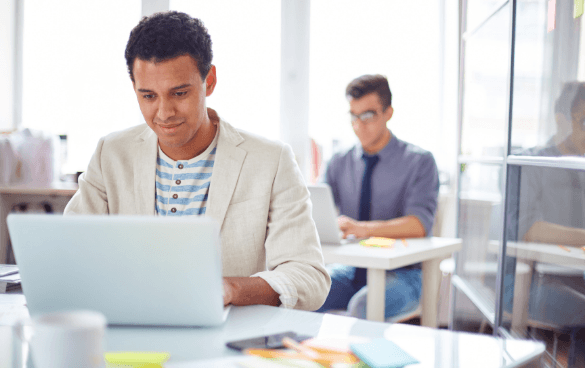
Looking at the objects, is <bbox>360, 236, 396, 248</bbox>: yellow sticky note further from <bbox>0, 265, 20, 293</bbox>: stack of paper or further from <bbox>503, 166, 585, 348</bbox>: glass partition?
<bbox>0, 265, 20, 293</bbox>: stack of paper

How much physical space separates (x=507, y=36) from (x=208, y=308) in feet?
6.26

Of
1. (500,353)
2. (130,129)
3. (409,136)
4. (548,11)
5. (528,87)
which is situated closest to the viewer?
(500,353)

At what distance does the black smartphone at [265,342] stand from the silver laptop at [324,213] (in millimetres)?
1176

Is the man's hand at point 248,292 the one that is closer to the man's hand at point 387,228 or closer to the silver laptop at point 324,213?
the silver laptop at point 324,213

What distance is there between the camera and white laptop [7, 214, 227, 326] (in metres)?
0.74

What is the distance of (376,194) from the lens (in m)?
2.57

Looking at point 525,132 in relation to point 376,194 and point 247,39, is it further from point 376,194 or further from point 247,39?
point 247,39

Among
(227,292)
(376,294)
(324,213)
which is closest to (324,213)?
(324,213)

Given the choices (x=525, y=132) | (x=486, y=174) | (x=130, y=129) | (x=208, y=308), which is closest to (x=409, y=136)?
(x=486, y=174)

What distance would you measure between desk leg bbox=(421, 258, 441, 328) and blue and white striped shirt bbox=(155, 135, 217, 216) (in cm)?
120

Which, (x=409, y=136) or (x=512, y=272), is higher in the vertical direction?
(x=409, y=136)

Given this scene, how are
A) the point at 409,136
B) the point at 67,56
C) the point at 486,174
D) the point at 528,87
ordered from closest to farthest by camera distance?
the point at 528,87
the point at 486,174
the point at 409,136
the point at 67,56

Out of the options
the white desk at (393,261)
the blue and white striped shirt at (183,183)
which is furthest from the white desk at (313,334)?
the white desk at (393,261)

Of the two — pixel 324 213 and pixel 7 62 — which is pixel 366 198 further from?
pixel 7 62
